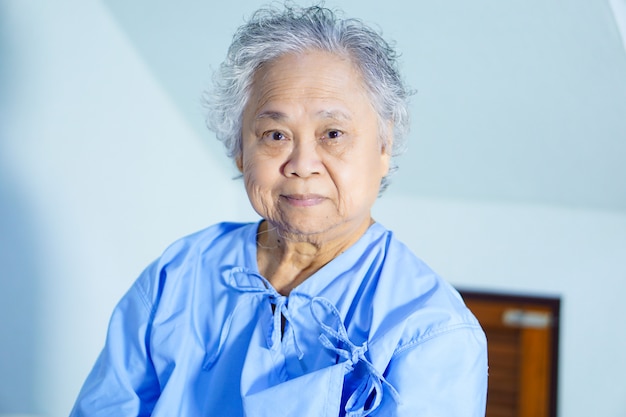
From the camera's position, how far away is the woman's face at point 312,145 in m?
1.11

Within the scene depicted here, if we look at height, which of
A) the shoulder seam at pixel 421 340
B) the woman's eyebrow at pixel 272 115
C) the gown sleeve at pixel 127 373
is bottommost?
the gown sleeve at pixel 127 373

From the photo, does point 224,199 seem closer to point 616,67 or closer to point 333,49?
point 616,67

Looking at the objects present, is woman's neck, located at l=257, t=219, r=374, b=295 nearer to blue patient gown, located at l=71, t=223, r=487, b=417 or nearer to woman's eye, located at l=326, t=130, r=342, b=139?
blue patient gown, located at l=71, t=223, r=487, b=417

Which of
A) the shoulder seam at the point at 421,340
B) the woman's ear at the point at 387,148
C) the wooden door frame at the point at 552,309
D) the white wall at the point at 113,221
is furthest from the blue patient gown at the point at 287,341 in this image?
the wooden door frame at the point at 552,309

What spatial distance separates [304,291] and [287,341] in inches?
3.3

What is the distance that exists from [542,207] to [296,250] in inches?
68.8

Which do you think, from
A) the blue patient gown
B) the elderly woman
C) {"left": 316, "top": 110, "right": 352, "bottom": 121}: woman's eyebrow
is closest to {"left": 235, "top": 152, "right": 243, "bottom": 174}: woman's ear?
the elderly woman

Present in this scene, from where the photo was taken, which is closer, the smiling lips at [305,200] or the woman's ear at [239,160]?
the smiling lips at [305,200]

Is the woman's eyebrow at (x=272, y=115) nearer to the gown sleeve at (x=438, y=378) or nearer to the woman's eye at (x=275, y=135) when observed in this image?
the woman's eye at (x=275, y=135)

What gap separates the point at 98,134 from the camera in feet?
6.37

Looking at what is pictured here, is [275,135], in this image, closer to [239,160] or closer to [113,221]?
[239,160]

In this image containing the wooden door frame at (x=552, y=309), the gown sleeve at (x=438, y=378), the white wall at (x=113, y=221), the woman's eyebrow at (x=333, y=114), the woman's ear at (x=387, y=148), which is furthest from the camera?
the wooden door frame at (x=552, y=309)

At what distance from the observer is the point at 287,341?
1.13m

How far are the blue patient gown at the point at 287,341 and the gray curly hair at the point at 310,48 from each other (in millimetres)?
205
